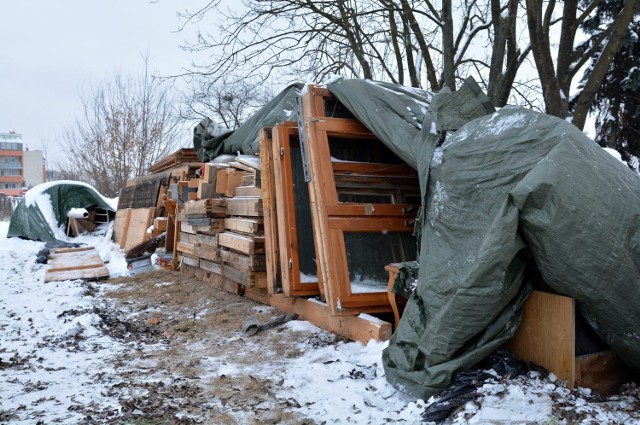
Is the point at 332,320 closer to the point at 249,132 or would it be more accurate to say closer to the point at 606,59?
the point at 249,132

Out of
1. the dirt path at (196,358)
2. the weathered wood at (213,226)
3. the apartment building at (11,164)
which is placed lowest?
the dirt path at (196,358)

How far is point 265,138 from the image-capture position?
617 centimetres

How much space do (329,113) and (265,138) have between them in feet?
3.01

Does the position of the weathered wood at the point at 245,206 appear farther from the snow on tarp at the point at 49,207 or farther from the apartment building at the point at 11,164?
the apartment building at the point at 11,164

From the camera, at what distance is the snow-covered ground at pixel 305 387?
2953 millimetres

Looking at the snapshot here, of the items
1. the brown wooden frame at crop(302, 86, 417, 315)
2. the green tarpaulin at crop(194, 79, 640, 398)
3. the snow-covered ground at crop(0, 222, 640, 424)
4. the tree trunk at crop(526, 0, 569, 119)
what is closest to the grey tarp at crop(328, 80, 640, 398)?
the green tarpaulin at crop(194, 79, 640, 398)

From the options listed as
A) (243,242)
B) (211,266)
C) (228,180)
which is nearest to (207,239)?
(211,266)

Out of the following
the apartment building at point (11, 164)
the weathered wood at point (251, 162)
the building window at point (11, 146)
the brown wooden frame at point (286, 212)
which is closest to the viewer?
the brown wooden frame at point (286, 212)

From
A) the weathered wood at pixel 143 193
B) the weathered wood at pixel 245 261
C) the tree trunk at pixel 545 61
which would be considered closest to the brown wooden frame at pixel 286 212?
the weathered wood at pixel 245 261

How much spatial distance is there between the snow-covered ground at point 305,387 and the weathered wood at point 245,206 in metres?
1.55

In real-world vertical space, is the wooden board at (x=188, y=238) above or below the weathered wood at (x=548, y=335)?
above

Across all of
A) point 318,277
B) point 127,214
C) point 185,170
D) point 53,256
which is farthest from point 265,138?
point 127,214

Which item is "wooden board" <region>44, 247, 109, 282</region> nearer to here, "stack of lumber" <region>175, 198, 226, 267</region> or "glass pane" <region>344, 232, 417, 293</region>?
"stack of lumber" <region>175, 198, 226, 267</region>

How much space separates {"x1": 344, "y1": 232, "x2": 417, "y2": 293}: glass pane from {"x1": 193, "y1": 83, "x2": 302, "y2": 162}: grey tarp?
2.48 m
